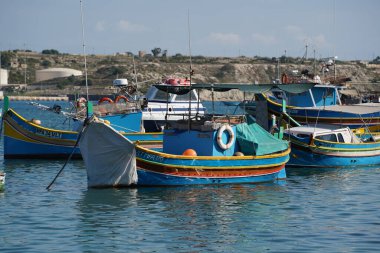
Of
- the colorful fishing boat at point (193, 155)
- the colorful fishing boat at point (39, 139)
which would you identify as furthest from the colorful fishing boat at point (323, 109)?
the colorful fishing boat at point (193, 155)

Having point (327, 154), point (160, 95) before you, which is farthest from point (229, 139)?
point (160, 95)

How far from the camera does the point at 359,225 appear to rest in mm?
22734

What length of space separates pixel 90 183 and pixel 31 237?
24.6ft

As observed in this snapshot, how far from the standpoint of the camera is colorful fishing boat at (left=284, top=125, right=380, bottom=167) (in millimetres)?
35250

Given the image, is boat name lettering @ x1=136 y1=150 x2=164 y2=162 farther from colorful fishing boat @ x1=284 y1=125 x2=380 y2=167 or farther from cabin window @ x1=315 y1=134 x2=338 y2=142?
cabin window @ x1=315 y1=134 x2=338 y2=142

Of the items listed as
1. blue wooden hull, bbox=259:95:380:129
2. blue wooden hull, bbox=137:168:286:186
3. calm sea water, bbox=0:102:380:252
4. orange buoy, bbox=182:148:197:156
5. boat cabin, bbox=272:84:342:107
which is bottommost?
calm sea water, bbox=0:102:380:252

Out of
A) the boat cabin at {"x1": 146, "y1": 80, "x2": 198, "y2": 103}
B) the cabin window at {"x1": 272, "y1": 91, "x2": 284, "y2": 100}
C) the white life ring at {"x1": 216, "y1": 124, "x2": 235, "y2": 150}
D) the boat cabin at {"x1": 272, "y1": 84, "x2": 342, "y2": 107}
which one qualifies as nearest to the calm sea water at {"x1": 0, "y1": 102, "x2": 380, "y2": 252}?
the white life ring at {"x1": 216, "y1": 124, "x2": 235, "y2": 150}

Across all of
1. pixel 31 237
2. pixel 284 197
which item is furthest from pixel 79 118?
pixel 31 237

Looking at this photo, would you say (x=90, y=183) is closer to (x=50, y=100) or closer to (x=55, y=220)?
(x=55, y=220)

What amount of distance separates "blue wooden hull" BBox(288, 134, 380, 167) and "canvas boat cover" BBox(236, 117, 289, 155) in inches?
159

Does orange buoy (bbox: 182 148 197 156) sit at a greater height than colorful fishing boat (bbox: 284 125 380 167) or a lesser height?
greater

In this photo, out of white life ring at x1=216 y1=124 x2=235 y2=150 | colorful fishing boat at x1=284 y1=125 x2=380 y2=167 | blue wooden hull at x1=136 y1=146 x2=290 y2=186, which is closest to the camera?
blue wooden hull at x1=136 y1=146 x2=290 y2=186

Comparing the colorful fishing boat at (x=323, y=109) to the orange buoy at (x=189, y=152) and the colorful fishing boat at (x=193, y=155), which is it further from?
the orange buoy at (x=189, y=152)

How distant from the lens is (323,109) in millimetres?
44844
